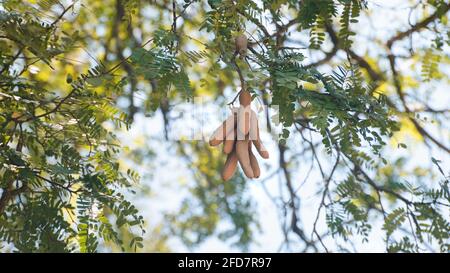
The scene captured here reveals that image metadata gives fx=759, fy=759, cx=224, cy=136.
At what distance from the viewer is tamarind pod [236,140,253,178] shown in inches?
43.9

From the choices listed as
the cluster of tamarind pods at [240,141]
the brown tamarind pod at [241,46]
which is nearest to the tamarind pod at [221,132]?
the cluster of tamarind pods at [240,141]

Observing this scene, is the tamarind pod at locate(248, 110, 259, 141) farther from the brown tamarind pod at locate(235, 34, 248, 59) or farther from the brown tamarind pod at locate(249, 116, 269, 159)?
the brown tamarind pod at locate(235, 34, 248, 59)

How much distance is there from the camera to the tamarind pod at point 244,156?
3.66ft

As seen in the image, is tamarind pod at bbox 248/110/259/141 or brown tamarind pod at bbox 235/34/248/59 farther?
brown tamarind pod at bbox 235/34/248/59

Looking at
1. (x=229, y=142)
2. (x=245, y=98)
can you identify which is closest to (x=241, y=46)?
(x=245, y=98)

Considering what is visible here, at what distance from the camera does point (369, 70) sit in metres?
2.66

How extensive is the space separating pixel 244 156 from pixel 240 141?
3 centimetres

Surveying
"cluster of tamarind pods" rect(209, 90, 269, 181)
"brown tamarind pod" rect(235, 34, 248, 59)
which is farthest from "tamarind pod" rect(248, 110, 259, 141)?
"brown tamarind pod" rect(235, 34, 248, 59)

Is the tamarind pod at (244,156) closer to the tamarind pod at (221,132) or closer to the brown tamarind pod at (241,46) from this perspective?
the tamarind pod at (221,132)

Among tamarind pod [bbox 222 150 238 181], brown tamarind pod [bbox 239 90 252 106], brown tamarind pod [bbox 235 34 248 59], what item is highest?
brown tamarind pod [bbox 235 34 248 59]

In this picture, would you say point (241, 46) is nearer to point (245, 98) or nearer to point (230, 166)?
point (245, 98)

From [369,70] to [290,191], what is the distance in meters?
0.51

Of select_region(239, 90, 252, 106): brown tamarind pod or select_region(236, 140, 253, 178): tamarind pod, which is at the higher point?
select_region(239, 90, 252, 106): brown tamarind pod
